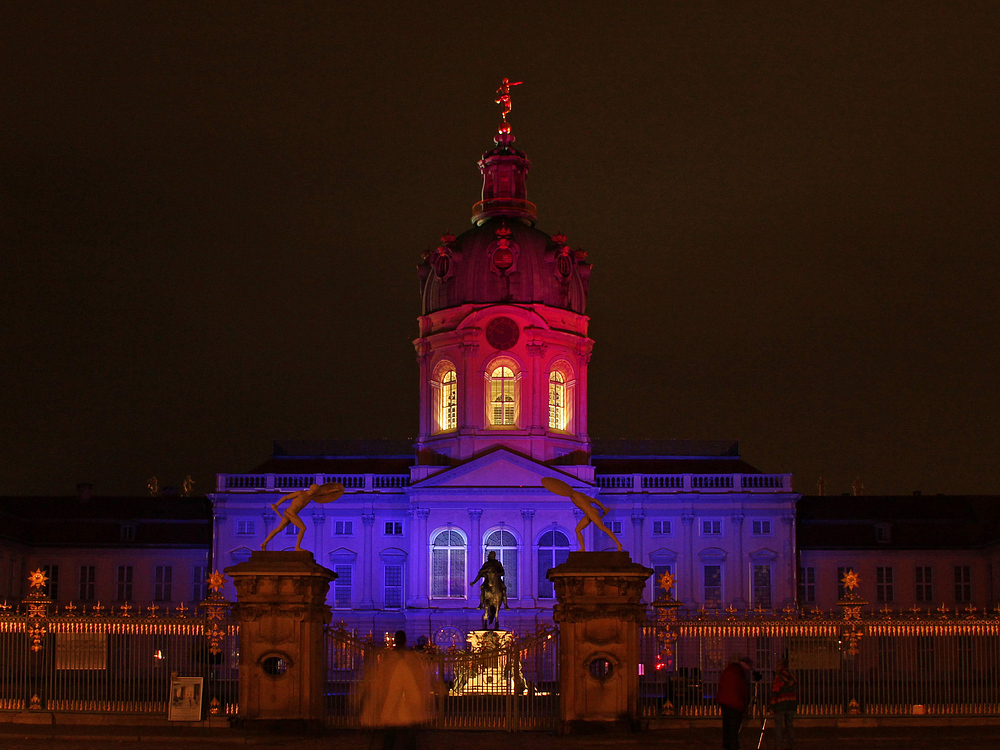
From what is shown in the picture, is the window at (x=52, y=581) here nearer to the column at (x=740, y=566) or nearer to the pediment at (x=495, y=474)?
the pediment at (x=495, y=474)

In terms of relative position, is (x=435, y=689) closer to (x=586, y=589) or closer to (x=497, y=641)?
(x=586, y=589)

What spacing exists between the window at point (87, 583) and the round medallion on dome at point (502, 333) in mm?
24147

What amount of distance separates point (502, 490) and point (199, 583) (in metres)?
17.4

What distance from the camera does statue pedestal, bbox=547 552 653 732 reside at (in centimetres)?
2755

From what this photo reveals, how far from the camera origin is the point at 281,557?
92.1ft

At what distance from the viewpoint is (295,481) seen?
73562 mm

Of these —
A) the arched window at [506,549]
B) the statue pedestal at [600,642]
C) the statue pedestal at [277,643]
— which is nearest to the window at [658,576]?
the arched window at [506,549]

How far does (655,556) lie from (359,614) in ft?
48.9

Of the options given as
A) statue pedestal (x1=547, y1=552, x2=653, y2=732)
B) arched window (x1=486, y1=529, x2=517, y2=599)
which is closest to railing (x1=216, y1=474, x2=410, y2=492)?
arched window (x1=486, y1=529, x2=517, y2=599)

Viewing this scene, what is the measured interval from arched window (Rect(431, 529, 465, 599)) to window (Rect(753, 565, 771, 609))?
14780mm

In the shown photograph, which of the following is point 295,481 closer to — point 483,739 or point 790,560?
point 790,560

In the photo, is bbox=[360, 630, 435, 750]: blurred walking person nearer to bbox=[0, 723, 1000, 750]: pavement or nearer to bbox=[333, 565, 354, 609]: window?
bbox=[0, 723, 1000, 750]: pavement

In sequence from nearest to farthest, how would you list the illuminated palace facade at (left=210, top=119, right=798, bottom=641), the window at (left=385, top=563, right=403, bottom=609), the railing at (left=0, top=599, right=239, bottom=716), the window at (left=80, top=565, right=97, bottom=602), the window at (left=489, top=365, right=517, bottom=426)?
the railing at (left=0, top=599, right=239, bottom=716), the illuminated palace facade at (left=210, top=119, right=798, bottom=641), the window at (left=385, top=563, right=403, bottom=609), the window at (left=489, top=365, right=517, bottom=426), the window at (left=80, top=565, right=97, bottom=602)

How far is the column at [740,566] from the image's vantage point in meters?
72.8
